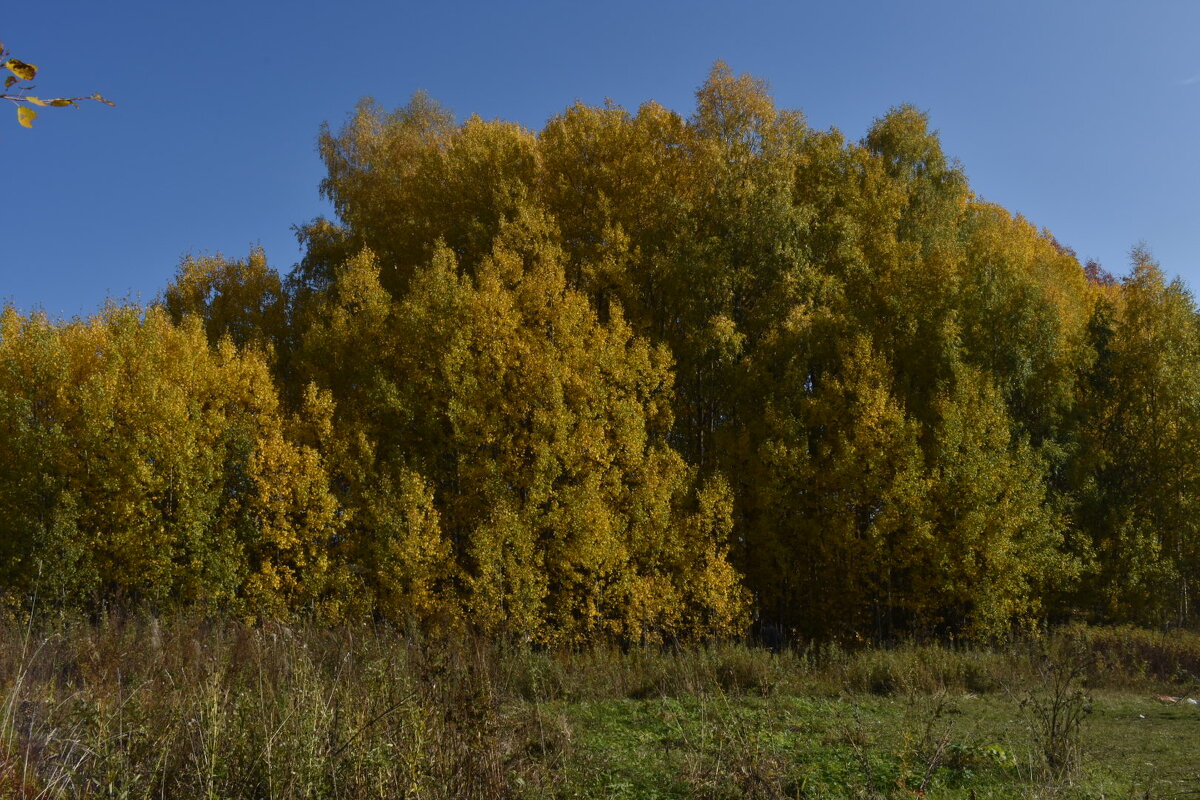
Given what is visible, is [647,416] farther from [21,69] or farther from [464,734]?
[21,69]

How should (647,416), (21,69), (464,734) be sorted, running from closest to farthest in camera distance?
(21,69) < (464,734) < (647,416)

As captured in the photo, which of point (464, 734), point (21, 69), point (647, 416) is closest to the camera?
point (21, 69)

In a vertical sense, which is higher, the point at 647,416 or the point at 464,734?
the point at 647,416

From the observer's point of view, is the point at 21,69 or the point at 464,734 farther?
the point at 464,734

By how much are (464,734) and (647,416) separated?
17.0 metres

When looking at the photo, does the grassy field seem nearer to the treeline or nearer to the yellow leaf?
the yellow leaf

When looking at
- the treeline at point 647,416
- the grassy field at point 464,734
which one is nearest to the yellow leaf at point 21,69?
the grassy field at point 464,734

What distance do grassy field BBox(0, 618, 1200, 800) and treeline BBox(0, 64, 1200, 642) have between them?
7604mm

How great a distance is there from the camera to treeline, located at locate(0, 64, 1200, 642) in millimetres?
18188

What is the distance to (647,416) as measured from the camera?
2178 cm

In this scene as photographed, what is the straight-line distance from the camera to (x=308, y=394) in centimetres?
1939

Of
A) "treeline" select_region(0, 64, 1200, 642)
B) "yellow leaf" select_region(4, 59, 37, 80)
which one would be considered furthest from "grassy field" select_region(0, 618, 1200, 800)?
"treeline" select_region(0, 64, 1200, 642)

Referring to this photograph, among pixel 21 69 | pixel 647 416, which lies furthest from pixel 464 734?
pixel 647 416

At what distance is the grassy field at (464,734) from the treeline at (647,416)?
7604mm
